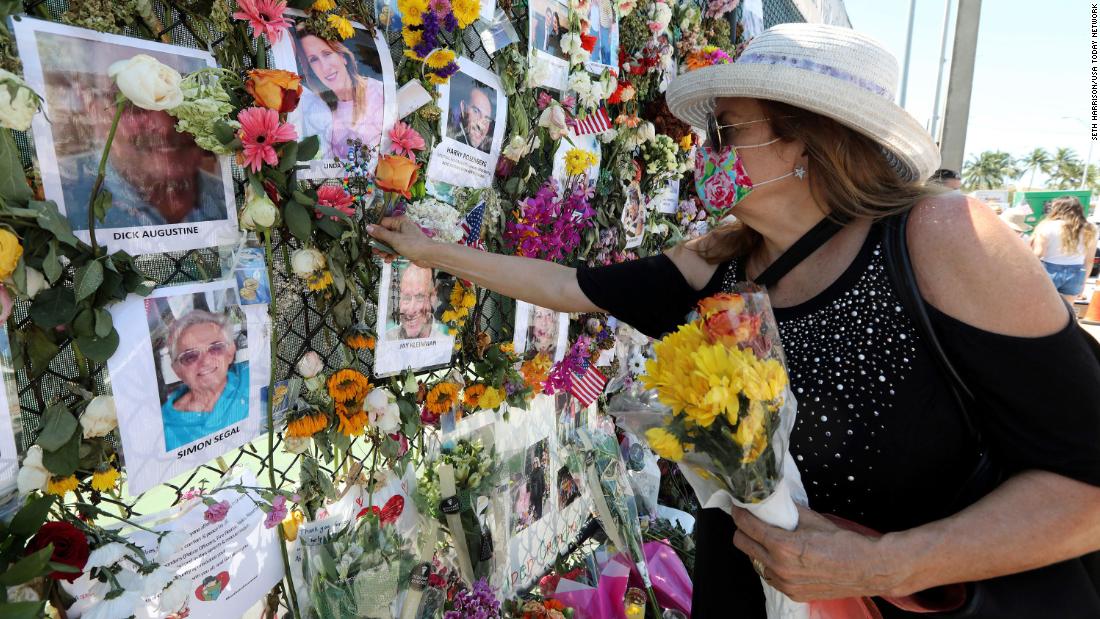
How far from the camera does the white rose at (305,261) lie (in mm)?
1382

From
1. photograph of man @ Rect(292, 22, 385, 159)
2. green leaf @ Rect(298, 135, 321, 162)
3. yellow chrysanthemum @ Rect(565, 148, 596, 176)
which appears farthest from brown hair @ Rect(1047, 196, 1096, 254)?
green leaf @ Rect(298, 135, 321, 162)

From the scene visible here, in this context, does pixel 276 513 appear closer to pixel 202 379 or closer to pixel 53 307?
pixel 202 379

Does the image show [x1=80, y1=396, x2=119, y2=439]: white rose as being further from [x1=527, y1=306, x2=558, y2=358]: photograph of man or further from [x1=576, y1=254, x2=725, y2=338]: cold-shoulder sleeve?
[x1=527, y1=306, x2=558, y2=358]: photograph of man

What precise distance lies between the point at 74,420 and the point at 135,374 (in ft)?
0.38

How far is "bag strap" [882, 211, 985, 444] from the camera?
1.18m

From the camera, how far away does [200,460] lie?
1.26m

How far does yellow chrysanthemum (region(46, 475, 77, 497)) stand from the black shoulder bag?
1.58m

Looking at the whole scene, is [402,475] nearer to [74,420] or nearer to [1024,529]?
[74,420]

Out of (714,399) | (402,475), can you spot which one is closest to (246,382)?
(402,475)

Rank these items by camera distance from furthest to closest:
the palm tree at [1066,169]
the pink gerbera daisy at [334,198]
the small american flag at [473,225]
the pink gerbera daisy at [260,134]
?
the palm tree at [1066,169]
the small american flag at [473,225]
the pink gerbera daisy at [334,198]
the pink gerbera daisy at [260,134]

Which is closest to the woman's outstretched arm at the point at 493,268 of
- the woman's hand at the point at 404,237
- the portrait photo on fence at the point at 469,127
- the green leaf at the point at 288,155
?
the woman's hand at the point at 404,237

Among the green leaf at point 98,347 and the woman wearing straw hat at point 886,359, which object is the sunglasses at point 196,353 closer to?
the green leaf at point 98,347

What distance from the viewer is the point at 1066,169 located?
55.0m

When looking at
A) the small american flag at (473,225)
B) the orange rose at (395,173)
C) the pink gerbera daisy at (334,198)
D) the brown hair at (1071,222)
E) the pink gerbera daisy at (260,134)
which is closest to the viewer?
the pink gerbera daisy at (260,134)
